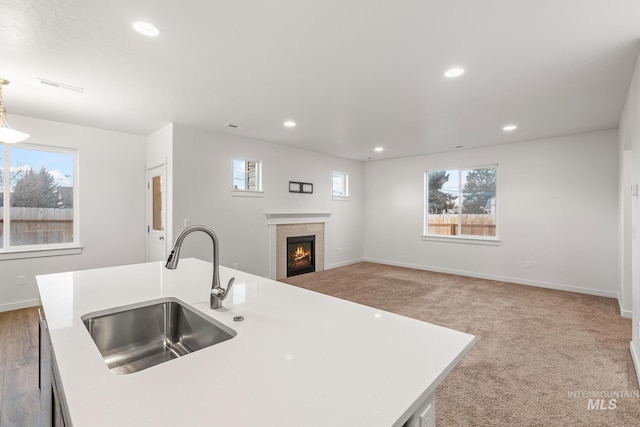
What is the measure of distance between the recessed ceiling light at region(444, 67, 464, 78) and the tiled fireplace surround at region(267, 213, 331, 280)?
362cm

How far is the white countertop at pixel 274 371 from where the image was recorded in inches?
26.3

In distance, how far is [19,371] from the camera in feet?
8.22

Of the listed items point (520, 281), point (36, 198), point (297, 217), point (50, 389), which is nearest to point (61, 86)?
point (36, 198)

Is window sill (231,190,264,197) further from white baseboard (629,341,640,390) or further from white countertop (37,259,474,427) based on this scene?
white baseboard (629,341,640,390)

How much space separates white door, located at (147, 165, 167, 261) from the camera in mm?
4430

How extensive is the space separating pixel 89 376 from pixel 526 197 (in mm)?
6179

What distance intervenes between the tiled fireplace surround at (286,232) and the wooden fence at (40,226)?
2.96 m

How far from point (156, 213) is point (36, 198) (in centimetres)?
148

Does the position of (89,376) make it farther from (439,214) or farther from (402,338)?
(439,214)

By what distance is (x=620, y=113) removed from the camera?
12.3 ft

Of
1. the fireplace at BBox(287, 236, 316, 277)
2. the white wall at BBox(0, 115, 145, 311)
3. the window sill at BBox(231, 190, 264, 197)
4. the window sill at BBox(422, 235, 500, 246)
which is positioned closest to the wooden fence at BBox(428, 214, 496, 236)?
the window sill at BBox(422, 235, 500, 246)

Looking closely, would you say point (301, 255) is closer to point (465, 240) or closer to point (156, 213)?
point (156, 213)

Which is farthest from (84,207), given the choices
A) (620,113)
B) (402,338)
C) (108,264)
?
(620,113)

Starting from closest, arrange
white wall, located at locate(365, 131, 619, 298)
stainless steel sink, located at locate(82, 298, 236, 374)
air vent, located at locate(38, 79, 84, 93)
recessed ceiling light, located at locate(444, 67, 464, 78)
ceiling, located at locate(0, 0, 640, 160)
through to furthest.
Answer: stainless steel sink, located at locate(82, 298, 236, 374)
ceiling, located at locate(0, 0, 640, 160)
recessed ceiling light, located at locate(444, 67, 464, 78)
air vent, located at locate(38, 79, 84, 93)
white wall, located at locate(365, 131, 619, 298)
